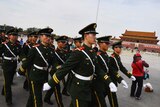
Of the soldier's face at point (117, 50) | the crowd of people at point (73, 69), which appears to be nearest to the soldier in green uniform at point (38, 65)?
the crowd of people at point (73, 69)

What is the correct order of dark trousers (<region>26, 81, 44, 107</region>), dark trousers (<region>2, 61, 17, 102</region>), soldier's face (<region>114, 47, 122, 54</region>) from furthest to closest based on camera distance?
soldier's face (<region>114, 47, 122, 54</region>) < dark trousers (<region>2, 61, 17, 102</region>) < dark trousers (<region>26, 81, 44, 107</region>)

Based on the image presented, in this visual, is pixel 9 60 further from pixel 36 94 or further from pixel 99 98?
pixel 99 98

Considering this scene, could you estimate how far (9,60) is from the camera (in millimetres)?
6027

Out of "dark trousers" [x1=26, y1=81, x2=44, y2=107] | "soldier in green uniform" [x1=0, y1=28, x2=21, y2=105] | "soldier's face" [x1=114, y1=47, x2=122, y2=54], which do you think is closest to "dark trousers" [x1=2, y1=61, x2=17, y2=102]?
"soldier in green uniform" [x1=0, y1=28, x2=21, y2=105]

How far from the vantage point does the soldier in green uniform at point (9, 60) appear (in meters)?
5.89

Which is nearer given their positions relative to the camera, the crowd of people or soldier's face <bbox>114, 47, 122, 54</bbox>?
the crowd of people

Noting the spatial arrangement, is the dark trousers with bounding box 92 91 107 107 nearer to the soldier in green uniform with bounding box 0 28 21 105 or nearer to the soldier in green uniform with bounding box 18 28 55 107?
the soldier in green uniform with bounding box 18 28 55 107

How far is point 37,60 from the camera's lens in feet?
16.0

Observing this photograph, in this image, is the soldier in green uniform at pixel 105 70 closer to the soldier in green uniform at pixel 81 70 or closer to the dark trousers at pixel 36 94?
the soldier in green uniform at pixel 81 70

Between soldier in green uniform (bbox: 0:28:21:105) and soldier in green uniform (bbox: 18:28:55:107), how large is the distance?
1041 mm

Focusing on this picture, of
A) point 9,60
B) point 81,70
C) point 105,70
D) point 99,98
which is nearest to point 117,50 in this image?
point 105,70

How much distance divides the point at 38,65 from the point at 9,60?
1492 mm

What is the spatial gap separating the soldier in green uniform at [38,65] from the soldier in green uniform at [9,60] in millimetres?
1041

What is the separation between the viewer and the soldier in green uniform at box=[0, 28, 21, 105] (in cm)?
589
